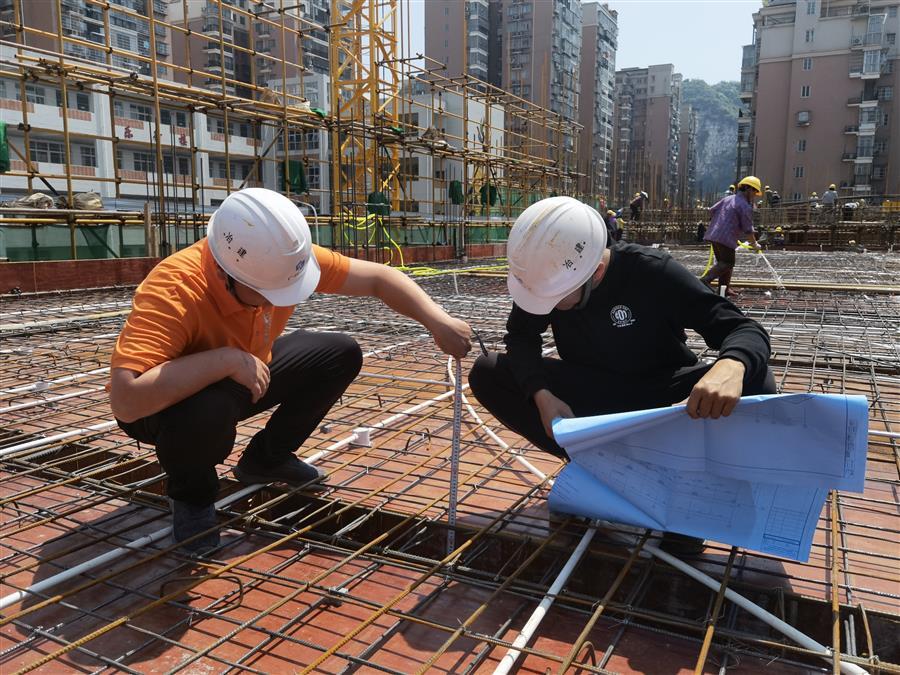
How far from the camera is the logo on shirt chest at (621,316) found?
2.00m

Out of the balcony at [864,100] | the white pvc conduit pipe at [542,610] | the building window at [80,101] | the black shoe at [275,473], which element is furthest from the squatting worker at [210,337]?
the balcony at [864,100]

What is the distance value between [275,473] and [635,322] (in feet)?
4.08

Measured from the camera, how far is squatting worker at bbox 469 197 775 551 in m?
1.86

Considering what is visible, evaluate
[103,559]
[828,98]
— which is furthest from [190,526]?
[828,98]

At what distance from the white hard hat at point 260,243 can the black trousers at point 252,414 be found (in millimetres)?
281

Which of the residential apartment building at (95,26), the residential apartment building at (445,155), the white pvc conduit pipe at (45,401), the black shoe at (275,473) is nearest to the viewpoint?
the black shoe at (275,473)

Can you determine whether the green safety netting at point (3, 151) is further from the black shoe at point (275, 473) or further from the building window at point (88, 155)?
the building window at point (88, 155)

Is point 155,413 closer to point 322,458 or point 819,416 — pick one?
point 322,458

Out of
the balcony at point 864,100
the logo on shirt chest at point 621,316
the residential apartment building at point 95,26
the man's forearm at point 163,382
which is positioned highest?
the residential apartment building at point 95,26

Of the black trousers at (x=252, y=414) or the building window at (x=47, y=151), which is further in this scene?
the building window at (x=47, y=151)

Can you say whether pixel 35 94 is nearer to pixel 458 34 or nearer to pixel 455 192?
pixel 455 192

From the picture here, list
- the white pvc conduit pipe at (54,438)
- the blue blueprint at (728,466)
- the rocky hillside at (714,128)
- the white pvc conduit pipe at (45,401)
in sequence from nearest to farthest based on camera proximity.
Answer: the blue blueprint at (728,466) → the white pvc conduit pipe at (54,438) → the white pvc conduit pipe at (45,401) → the rocky hillside at (714,128)

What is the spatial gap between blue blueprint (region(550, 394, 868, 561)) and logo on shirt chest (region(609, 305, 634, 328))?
0.40 meters

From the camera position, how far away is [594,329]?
205cm
